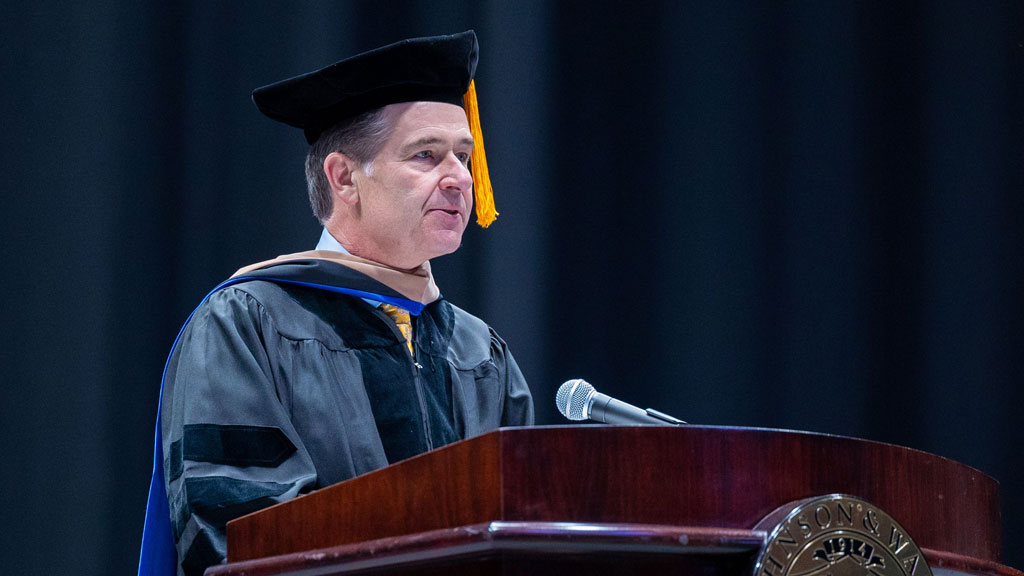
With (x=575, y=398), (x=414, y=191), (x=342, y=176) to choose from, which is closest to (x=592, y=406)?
(x=575, y=398)

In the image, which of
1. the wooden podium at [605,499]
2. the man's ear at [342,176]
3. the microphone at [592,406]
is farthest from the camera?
the man's ear at [342,176]

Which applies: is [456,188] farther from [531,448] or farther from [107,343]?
[531,448]

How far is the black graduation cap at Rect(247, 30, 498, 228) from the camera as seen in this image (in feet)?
6.84

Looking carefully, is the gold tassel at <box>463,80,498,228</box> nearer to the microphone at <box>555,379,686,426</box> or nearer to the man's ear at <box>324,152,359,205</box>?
the man's ear at <box>324,152,359,205</box>

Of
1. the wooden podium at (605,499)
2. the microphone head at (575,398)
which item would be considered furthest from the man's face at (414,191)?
the wooden podium at (605,499)

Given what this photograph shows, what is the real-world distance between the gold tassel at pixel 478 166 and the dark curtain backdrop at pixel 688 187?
629 mm

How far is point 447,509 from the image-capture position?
100 centimetres

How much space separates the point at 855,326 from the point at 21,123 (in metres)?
2.08

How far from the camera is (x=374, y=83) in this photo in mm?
2096

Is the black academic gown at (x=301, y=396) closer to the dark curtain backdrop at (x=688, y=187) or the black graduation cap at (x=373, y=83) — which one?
the black graduation cap at (x=373, y=83)

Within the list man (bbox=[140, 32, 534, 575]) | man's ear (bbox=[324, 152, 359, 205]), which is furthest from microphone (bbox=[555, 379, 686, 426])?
man's ear (bbox=[324, 152, 359, 205])

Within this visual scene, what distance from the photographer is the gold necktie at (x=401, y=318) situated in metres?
2.03

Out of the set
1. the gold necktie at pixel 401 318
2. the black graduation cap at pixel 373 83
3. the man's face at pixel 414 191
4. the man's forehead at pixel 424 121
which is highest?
the black graduation cap at pixel 373 83

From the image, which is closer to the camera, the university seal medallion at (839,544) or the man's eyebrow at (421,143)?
the university seal medallion at (839,544)
